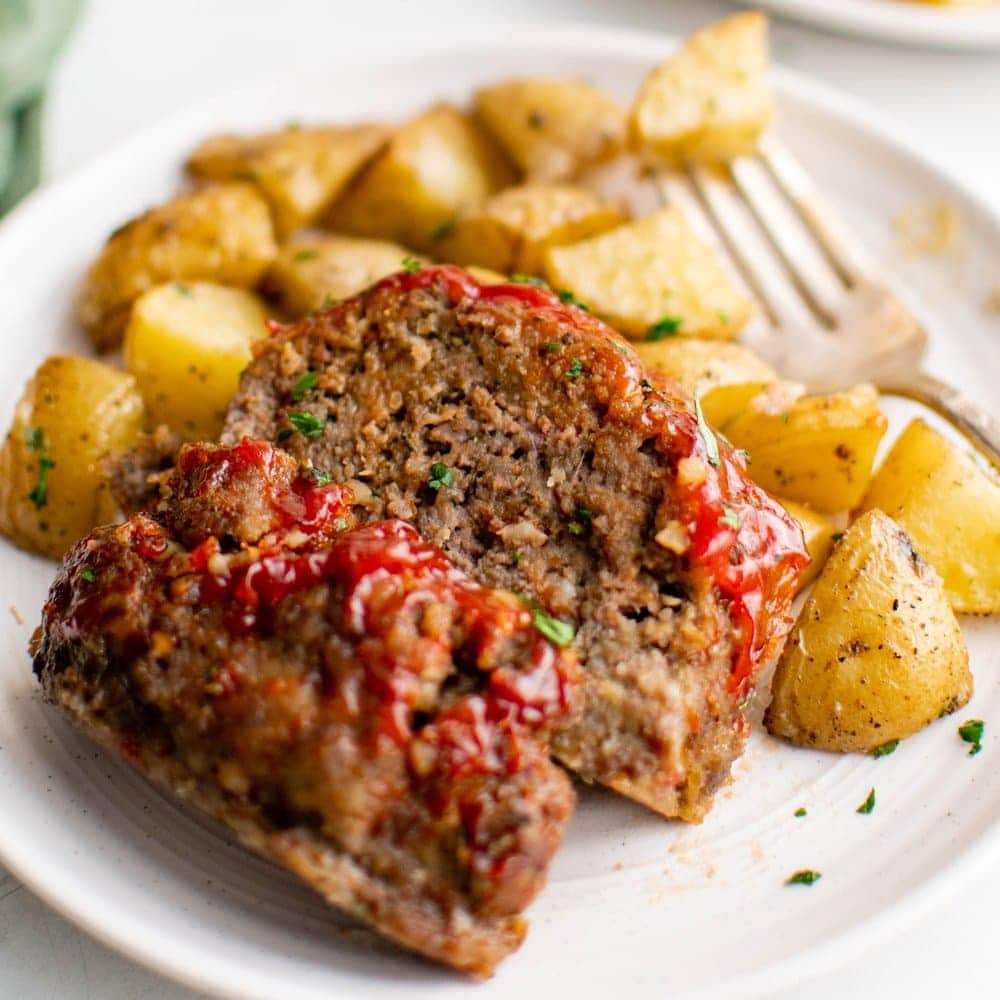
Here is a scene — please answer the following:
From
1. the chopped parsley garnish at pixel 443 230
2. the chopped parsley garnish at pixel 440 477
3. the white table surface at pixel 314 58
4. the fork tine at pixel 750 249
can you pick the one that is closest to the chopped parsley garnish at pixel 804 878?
the chopped parsley garnish at pixel 440 477

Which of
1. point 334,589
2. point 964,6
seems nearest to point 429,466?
point 334,589

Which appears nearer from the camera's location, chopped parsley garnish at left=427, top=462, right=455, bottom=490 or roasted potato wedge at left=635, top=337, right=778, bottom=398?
chopped parsley garnish at left=427, top=462, right=455, bottom=490

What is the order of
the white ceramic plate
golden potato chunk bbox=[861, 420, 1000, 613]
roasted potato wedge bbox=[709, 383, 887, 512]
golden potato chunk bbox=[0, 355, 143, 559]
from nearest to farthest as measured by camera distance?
golden potato chunk bbox=[861, 420, 1000, 613] → roasted potato wedge bbox=[709, 383, 887, 512] → golden potato chunk bbox=[0, 355, 143, 559] → the white ceramic plate

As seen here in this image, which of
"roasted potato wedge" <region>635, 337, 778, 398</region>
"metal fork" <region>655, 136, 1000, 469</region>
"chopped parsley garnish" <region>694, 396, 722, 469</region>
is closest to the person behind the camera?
"chopped parsley garnish" <region>694, 396, 722, 469</region>

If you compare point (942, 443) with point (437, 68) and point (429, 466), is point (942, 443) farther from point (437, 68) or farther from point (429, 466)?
point (437, 68)

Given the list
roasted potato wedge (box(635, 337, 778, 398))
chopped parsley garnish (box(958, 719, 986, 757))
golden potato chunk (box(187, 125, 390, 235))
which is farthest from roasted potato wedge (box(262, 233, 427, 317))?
chopped parsley garnish (box(958, 719, 986, 757))

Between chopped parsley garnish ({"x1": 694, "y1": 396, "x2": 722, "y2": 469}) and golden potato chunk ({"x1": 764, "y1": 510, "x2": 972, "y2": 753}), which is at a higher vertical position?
chopped parsley garnish ({"x1": 694, "y1": 396, "x2": 722, "y2": 469})

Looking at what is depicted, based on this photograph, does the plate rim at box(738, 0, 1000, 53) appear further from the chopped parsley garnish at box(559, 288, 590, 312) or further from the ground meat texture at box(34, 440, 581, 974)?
the ground meat texture at box(34, 440, 581, 974)
